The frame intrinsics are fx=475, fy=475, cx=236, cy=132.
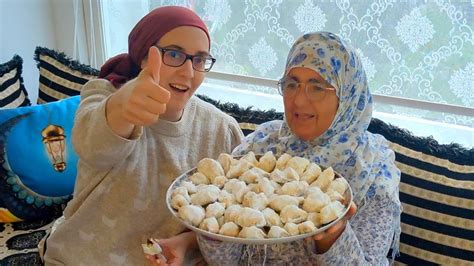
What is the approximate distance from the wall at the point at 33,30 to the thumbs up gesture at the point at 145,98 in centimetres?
160

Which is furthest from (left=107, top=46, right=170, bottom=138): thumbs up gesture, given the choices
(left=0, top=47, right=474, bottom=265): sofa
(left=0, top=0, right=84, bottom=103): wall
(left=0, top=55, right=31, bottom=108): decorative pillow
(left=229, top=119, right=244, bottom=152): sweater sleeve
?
(left=0, top=0, right=84, bottom=103): wall

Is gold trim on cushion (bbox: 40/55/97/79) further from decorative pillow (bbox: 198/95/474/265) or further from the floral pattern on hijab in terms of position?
decorative pillow (bbox: 198/95/474/265)

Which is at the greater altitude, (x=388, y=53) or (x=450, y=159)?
(x=388, y=53)

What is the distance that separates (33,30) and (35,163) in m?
1.04

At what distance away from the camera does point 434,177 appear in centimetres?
123

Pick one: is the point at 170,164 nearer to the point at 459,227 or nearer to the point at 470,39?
the point at 459,227

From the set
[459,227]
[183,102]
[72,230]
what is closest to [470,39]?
[459,227]

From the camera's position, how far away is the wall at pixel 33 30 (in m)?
2.24

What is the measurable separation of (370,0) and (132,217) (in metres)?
0.94

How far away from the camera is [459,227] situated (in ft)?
3.90

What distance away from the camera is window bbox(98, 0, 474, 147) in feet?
4.41

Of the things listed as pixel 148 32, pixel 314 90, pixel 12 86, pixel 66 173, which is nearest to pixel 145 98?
pixel 148 32

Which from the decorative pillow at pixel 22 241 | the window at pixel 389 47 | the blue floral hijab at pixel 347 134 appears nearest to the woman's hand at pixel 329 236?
the blue floral hijab at pixel 347 134

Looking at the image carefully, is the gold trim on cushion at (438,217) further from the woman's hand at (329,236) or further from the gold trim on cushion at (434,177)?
the woman's hand at (329,236)
